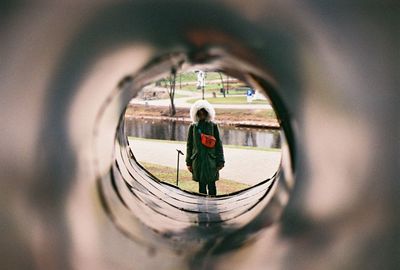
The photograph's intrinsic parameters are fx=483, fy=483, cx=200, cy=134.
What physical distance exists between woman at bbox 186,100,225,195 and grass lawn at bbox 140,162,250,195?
456 millimetres

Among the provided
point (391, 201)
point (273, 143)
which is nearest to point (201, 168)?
point (391, 201)

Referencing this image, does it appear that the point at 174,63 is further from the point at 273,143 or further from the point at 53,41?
the point at 273,143

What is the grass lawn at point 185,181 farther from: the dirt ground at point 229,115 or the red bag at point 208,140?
the dirt ground at point 229,115

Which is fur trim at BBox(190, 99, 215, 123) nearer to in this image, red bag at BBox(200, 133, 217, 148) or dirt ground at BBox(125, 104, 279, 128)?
red bag at BBox(200, 133, 217, 148)

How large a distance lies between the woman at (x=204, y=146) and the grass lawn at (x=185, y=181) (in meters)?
0.46

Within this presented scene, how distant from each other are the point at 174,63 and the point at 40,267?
0.82 ft

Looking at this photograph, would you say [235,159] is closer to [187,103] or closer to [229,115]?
[229,115]

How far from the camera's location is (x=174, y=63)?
517mm

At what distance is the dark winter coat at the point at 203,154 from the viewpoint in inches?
98.0

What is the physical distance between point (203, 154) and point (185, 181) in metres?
0.99

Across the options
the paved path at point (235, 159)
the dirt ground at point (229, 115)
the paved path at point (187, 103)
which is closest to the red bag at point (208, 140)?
the paved path at point (235, 159)

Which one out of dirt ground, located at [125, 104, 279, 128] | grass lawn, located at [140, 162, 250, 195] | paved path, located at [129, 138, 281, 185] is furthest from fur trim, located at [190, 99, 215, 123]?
dirt ground, located at [125, 104, 279, 128]

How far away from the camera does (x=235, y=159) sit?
440 cm

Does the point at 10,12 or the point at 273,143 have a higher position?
the point at 10,12
